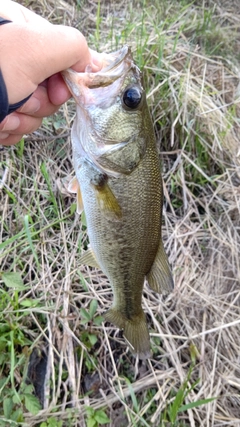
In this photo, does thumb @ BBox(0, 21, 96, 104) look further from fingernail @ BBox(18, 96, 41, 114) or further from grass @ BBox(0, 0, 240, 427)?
grass @ BBox(0, 0, 240, 427)

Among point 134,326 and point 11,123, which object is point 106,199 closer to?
point 11,123

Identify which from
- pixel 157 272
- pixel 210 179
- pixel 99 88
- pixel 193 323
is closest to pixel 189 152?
pixel 210 179

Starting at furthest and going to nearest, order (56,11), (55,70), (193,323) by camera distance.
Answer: (56,11)
(193,323)
(55,70)

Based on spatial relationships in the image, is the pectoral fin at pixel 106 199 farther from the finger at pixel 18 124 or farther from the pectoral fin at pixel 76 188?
the finger at pixel 18 124

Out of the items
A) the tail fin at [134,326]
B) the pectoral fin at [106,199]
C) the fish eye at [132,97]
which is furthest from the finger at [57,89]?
the tail fin at [134,326]

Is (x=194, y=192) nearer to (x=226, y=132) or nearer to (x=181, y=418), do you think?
(x=226, y=132)

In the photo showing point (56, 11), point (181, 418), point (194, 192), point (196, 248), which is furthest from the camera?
point (56, 11)

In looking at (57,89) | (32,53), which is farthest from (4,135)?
(32,53)
